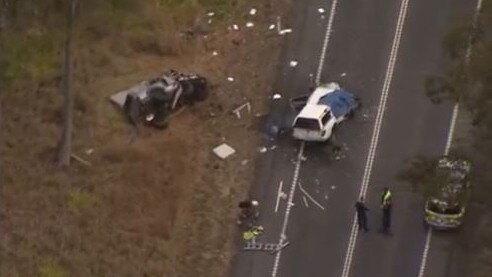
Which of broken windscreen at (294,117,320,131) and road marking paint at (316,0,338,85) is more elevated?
road marking paint at (316,0,338,85)

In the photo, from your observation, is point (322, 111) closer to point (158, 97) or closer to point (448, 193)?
point (158, 97)

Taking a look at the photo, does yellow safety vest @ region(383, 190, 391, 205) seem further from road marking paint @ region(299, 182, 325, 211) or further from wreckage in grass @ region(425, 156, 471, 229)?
road marking paint @ region(299, 182, 325, 211)

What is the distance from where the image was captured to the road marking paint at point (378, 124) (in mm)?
41406

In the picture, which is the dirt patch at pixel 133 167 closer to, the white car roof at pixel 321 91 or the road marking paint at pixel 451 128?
the white car roof at pixel 321 91

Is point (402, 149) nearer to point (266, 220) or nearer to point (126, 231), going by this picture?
point (266, 220)

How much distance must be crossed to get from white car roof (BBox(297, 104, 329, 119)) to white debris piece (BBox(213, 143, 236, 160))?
2890 mm

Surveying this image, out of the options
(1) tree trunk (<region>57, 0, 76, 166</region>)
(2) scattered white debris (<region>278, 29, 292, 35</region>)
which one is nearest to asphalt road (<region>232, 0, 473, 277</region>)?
(2) scattered white debris (<region>278, 29, 292, 35</region>)

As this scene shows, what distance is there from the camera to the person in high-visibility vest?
135 feet

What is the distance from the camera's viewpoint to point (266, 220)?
42.8m

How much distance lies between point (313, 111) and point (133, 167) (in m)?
6.94

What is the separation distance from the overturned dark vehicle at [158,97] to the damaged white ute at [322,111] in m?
4.03

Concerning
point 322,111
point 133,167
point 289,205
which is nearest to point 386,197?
point 289,205

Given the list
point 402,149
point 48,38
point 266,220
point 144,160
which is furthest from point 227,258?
point 48,38

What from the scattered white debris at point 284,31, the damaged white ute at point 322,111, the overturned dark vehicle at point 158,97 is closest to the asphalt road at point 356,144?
the scattered white debris at point 284,31
